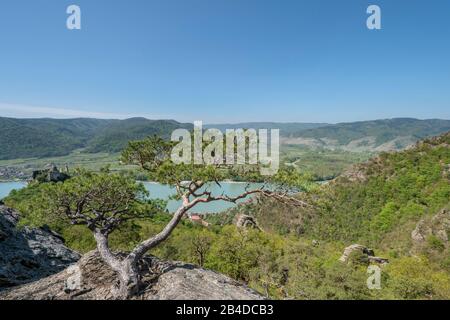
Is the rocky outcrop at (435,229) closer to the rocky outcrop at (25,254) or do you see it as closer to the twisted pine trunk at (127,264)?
the twisted pine trunk at (127,264)

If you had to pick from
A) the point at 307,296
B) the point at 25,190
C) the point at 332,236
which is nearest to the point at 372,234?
the point at 332,236

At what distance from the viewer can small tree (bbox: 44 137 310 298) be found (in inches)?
313

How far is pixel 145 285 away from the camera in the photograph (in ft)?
26.4

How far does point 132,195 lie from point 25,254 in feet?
20.6

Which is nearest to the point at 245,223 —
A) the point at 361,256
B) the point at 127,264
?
the point at 361,256

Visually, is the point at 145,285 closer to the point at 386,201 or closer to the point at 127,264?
the point at 127,264

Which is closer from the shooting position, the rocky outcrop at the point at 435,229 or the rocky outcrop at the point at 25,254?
the rocky outcrop at the point at 25,254

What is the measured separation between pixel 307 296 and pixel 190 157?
10290 mm

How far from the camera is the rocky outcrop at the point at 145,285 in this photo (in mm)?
A: 7664

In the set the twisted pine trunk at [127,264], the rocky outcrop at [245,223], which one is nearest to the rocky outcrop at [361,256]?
the rocky outcrop at [245,223]

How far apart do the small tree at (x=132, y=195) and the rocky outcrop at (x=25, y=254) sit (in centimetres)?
286

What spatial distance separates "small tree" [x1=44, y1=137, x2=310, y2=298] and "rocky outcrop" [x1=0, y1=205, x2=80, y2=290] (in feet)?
9.39

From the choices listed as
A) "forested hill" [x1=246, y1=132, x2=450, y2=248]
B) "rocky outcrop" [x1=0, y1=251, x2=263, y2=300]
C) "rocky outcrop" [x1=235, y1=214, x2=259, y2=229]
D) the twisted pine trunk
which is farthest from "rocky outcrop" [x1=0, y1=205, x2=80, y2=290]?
"forested hill" [x1=246, y1=132, x2=450, y2=248]

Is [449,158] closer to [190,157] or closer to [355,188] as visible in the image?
[355,188]
